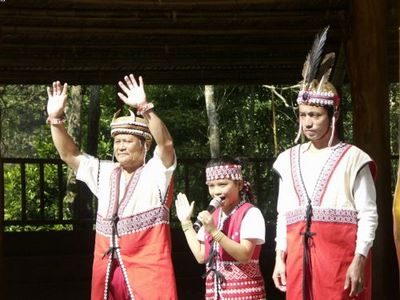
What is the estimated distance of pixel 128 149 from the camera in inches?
193

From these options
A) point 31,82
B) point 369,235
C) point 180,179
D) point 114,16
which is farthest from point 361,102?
point 180,179

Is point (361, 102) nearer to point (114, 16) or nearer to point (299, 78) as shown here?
point (114, 16)

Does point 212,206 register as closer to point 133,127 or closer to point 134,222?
point 134,222

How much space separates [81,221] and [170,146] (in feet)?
16.6

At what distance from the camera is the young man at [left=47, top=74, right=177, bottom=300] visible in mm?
4797

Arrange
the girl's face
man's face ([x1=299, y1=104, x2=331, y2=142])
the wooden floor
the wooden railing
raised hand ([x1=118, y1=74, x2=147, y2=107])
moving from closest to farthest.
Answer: man's face ([x1=299, y1=104, x2=331, y2=142]) → raised hand ([x1=118, y1=74, x2=147, y2=107]) → the girl's face → the wooden floor → the wooden railing

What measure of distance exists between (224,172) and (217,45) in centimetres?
292

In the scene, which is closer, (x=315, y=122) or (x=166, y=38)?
(x=315, y=122)

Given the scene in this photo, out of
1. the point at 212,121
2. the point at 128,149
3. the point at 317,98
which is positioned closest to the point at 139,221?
the point at 128,149

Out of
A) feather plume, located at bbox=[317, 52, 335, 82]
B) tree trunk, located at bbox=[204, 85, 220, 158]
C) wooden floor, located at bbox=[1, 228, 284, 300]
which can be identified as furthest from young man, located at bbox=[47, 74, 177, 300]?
tree trunk, located at bbox=[204, 85, 220, 158]

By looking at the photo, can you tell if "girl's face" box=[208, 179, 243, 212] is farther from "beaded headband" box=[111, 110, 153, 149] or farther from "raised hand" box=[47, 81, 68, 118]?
"raised hand" box=[47, 81, 68, 118]

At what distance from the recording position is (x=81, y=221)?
31.6ft

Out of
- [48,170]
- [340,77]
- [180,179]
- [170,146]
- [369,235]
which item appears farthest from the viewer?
[48,170]

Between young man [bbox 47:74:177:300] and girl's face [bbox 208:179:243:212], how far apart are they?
0.24 metres
